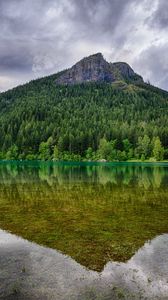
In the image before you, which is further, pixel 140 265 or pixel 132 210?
pixel 132 210

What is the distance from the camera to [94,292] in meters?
13.9

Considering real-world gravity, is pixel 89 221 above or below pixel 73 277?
below

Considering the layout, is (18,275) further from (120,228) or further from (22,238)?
(120,228)

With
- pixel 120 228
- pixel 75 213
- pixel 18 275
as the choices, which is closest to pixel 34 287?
pixel 18 275

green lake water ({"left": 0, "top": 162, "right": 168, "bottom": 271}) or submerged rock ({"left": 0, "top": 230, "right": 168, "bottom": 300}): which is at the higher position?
submerged rock ({"left": 0, "top": 230, "right": 168, "bottom": 300})

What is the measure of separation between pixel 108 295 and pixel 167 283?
3.21 m

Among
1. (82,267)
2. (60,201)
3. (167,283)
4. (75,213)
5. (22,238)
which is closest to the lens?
(167,283)

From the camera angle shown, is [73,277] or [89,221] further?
[89,221]

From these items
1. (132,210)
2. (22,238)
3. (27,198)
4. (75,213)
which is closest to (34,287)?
(22,238)

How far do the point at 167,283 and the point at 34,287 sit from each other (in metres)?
6.11

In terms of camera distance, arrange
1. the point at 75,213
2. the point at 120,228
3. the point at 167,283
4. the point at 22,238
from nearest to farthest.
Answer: the point at 167,283 < the point at 22,238 < the point at 120,228 < the point at 75,213

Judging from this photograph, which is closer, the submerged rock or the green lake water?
the submerged rock

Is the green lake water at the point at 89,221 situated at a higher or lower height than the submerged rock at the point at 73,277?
lower

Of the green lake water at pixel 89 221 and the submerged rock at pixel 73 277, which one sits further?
the green lake water at pixel 89 221
